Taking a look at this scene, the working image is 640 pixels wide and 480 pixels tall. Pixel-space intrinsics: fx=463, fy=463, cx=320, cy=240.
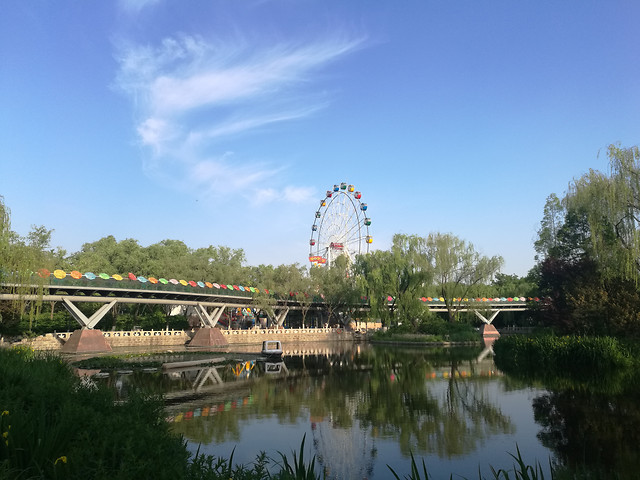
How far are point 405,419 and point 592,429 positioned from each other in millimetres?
5943

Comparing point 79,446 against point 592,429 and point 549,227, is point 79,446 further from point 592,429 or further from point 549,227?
point 549,227

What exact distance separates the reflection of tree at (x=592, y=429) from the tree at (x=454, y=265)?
39853mm

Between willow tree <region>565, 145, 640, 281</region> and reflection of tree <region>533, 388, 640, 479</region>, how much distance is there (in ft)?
38.6

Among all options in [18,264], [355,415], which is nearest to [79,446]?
[355,415]

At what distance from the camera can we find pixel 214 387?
24.5m

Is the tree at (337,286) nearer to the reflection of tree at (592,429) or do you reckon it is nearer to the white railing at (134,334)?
the white railing at (134,334)

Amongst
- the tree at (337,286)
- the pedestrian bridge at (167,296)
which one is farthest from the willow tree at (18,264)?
the tree at (337,286)

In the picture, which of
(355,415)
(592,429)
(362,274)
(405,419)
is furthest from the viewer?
(362,274)

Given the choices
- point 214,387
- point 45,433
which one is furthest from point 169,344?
point 45,433

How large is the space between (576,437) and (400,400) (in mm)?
8101

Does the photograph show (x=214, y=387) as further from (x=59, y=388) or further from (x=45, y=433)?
(x=45, y=433)

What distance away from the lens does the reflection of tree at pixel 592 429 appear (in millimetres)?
11414

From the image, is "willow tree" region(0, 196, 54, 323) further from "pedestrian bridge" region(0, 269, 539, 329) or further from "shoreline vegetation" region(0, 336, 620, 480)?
"shoreline vegetation" region(0, 336, 620, 480)

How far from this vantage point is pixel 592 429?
14406mm
